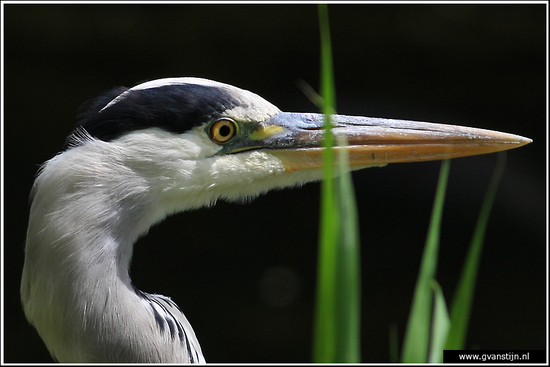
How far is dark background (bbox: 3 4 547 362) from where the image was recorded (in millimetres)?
3346

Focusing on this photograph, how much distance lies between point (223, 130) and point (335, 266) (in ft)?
2.58

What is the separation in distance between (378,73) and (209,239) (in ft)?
5.29

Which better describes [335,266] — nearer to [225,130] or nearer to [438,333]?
[438,333]

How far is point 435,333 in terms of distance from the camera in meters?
0.90

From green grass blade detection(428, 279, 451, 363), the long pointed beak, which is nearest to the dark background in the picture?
the long pointed beak

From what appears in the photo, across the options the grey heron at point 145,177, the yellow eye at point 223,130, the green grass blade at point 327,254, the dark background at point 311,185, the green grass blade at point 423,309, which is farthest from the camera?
the dark background at point 311,185

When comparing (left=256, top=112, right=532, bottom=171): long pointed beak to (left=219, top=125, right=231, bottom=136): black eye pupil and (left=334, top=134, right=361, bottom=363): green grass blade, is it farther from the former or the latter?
(left=334, top=134, right=361, bottom=363): green grass blade

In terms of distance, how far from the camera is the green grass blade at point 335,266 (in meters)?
0.68

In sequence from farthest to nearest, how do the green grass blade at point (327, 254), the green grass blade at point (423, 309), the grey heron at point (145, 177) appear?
the grey heron at point (145, 177) → the green grass blade at point (423, 309) → the green grass blade at point (327, 254)

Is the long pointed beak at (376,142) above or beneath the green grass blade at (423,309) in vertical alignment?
above

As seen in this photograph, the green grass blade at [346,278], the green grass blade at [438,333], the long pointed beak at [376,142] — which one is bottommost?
the green grass blade at [438,333]

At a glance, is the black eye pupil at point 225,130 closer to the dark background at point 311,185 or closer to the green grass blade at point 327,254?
the green grass blade at point 327,254

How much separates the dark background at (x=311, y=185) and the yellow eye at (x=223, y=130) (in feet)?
→ 6.42

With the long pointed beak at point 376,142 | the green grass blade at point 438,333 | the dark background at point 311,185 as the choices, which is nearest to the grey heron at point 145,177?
the long pointed beak at point 376,142
